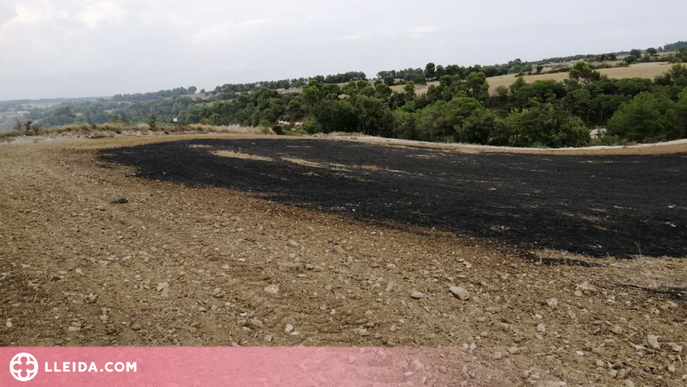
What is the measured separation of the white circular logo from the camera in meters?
3.02

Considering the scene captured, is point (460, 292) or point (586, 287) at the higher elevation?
point (460, 292)

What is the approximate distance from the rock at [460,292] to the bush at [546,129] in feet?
105

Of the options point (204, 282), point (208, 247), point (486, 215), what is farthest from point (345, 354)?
point (486, 215)

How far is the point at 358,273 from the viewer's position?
5062 millimetres

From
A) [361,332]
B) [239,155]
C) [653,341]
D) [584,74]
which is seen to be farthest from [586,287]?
[584,74]

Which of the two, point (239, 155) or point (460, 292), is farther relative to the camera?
point (239, 155)

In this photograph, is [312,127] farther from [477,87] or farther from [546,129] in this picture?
[477,87]

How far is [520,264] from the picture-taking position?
17.9 feet

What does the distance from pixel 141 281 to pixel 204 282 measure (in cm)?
71

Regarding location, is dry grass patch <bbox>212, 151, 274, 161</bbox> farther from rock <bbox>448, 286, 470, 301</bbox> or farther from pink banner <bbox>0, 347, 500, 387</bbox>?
pink banner <bbox>0, 347, 500, 387</bbox>

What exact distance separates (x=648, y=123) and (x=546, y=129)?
953 cm

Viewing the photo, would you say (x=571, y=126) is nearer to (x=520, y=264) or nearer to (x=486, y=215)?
(x=486, y=215)

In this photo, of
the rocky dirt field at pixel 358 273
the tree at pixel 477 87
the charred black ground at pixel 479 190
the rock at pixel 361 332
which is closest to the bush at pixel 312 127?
the charred black ground at pixel 479 190

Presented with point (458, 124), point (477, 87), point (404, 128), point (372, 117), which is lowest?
point (404, 128)
